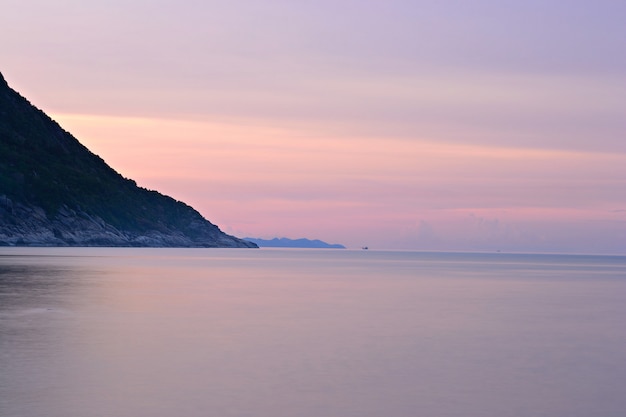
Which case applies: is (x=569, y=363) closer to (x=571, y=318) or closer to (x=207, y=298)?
(x=571, y=318)

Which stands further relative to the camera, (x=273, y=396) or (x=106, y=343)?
(x=106, y=343)

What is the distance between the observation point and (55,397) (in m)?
29.0

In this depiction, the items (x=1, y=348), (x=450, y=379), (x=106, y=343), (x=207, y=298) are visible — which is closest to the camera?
(x=450, y=379)

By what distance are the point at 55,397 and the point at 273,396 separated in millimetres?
7173

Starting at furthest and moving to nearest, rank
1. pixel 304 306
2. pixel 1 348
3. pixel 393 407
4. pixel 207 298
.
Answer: pixel 207 298 < pixel 304 306 < pixel 1 348 < pixel 393 407

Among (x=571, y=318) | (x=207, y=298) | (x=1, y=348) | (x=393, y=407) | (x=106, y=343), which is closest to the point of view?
(x=393, y=407)

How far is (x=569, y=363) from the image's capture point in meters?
39.5

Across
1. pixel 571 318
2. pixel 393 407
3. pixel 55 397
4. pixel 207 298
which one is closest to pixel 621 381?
pixel 393 407

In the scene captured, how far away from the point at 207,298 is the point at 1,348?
127 feet

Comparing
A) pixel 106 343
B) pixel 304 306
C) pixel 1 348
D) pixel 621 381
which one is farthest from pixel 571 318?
pixel 1 348

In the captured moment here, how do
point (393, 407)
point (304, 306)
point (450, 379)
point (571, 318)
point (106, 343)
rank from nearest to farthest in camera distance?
1. point (393, 407)
2. point (450, 379)
3. point (106, 343)
4. point (571, 318)
5. point (304, 306)

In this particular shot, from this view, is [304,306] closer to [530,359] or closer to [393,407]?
[530,359]

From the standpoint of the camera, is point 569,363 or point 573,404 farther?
point 569,363

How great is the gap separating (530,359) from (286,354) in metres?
11.2
